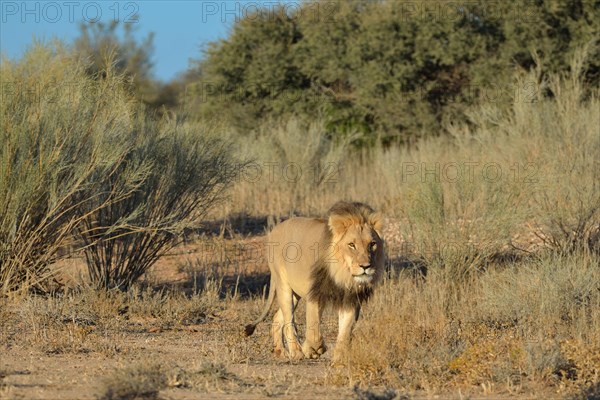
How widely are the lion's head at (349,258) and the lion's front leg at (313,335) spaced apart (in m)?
0.12

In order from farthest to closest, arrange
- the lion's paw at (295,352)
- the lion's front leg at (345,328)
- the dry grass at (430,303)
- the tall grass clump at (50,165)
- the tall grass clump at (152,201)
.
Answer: the tall grass clump at (152,201) < the tall grass clump at (50,165) < the lion's paw at (295,352) < the lion's front leg at (345,328) < the dry grass at (430,303)

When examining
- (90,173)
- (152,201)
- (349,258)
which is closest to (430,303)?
(349,258)

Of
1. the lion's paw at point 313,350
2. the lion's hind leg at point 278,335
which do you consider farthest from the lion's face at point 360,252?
the lion's hind leg at point 278,335

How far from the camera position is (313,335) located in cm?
825

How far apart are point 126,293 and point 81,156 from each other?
5.95 feet

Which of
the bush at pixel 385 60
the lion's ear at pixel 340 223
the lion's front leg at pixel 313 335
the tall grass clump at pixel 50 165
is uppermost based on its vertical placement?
the bush at pixel 385 60

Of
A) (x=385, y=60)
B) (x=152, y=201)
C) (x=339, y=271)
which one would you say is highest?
(x=385, y=60)

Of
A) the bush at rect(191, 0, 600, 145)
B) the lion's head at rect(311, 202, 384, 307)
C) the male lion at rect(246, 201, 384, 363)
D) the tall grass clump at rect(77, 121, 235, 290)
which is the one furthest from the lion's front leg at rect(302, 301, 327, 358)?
the bush at rect(191, 0, 600, 145)

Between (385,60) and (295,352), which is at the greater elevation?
(385,60)

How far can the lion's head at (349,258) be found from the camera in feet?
26.7

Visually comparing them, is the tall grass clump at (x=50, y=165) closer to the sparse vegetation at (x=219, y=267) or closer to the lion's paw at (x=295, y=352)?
the sparse vegetation at (x=219, y=267)

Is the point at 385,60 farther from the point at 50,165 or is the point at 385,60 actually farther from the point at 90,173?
the point at 50,165

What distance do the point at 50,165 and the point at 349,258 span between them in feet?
12.1

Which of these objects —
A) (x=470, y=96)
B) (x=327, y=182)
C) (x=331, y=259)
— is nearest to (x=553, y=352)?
(x=331, y=259)
